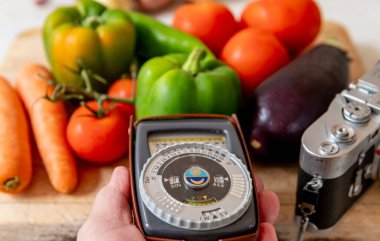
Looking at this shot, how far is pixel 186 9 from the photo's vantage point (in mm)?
875

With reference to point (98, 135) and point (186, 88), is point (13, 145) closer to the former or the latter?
point (98, 135)

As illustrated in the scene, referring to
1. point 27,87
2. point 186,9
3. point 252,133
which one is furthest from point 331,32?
point 27,87

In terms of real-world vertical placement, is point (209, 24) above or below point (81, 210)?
above

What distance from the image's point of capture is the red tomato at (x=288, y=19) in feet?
2.73

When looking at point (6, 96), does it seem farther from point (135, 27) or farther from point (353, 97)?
point (353, 97)

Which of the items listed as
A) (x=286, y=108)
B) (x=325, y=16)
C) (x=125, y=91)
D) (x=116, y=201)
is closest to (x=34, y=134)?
(x=125, y=91)

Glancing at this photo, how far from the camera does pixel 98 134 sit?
27.3 inches

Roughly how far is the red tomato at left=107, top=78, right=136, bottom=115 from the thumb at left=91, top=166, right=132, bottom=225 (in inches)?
7.7

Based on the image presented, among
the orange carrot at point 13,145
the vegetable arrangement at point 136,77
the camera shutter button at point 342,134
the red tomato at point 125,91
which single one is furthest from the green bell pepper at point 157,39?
the camera shutter button at point 342,134

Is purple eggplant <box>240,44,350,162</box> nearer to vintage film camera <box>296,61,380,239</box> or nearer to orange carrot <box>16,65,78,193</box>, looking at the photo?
vintage film camera <box>296,61,380,239</box>

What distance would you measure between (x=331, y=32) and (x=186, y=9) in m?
0.32

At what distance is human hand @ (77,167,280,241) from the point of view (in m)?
0.51

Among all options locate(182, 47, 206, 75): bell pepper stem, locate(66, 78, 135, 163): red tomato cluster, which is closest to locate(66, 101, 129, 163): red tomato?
locate(66, 78, 135, 163): red tomato cluster

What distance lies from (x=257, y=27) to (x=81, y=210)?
0.41 metres
